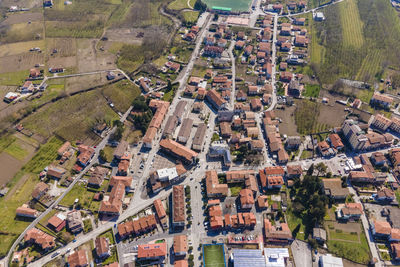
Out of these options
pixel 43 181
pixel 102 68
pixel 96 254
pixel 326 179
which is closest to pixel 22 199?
pixel 43 181

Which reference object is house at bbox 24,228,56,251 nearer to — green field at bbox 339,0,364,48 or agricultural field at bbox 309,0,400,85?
agricultural field at bbox 309,0,400,85

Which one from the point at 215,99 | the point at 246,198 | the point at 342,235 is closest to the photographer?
the point at 342,235

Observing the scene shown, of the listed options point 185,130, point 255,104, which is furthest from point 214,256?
point 255,104

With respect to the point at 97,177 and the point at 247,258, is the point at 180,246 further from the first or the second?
the point at 97,177

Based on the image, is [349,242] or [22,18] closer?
[349,242]

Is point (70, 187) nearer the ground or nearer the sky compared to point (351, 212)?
nearer the ground

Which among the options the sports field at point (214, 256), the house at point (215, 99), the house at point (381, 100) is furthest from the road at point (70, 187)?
the house at point (381, 100)

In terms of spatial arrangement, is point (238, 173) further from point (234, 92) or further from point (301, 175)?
point (234, 92)
